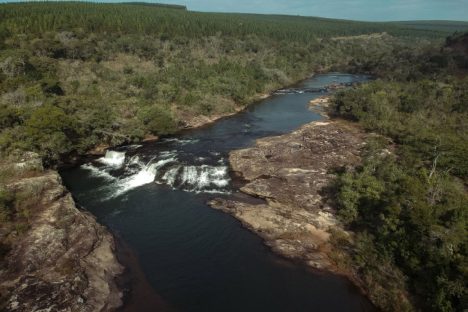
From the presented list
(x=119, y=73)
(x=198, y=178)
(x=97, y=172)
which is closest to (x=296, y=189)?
(x=198, y=178)

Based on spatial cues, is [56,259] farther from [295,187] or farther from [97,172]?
[295,187]

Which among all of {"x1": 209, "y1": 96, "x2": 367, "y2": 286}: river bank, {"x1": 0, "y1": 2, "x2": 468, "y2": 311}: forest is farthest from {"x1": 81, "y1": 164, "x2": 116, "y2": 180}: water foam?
{"x1": 209, "y1": 96, "x2": 367, "y2": 286}: river bank

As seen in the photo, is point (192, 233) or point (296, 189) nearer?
point (192, 233)

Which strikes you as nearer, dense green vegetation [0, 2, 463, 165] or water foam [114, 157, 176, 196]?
water foam [114, 157, 176, 196]

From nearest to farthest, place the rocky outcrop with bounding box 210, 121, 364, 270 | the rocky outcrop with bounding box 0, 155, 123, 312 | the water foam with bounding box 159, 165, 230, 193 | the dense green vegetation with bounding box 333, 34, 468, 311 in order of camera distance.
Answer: the rocky outcrop with bounding box 0, 155, 123, 312 < the dense green vegetation with bounding box 333, 34, 468, 311 < the rocky outcrop with bounding box 210, 121, 364, 270 < the water foam with bounding box 159, 165, 230, 193

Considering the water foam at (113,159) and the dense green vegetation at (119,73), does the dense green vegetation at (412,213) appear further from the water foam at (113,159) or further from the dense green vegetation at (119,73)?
the dense green vegetation at (119,73)

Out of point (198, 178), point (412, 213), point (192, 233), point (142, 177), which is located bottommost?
point (192, 233)

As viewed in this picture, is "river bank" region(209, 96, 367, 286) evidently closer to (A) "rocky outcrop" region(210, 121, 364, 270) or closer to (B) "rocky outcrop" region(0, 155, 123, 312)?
(A) "rocky outcrop" region(210, 121, 364, 270)
